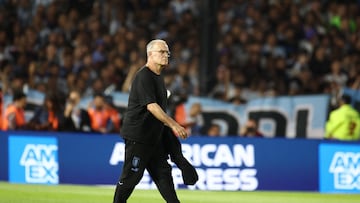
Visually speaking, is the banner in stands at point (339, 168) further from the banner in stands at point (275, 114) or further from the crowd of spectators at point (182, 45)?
the crowd of spectators at point (182, 45)

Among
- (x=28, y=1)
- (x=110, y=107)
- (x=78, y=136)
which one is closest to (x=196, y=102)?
(x=110, y=107)

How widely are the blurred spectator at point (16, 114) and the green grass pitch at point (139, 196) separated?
9.20 feet

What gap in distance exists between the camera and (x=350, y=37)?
82.4ft

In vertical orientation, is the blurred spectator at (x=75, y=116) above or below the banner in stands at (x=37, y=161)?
above

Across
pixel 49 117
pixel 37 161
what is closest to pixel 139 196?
pixel 37 161

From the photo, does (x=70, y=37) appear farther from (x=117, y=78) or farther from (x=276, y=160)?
(x=276, y=160)

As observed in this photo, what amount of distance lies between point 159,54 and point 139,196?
212 inches

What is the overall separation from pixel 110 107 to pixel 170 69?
86.2 inches

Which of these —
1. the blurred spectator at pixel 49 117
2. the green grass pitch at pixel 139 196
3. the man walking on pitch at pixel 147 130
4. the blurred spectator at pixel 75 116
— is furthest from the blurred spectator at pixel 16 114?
the man walking on pitch at pixel 147 130

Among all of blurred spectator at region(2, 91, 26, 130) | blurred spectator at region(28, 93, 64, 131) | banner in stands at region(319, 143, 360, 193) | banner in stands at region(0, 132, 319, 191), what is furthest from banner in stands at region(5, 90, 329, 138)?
banner in stands at region(319, 143, 360, 193)

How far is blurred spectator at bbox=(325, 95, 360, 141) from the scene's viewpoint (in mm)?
21016

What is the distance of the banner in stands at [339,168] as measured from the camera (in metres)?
18.9

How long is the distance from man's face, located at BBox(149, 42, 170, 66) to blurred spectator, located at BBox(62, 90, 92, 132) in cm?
937

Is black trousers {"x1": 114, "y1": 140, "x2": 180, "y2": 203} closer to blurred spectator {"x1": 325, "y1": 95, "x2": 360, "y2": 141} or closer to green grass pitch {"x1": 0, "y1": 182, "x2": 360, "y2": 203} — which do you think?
green grass pitch {"x1": 0, "y1": 182, "x2": 360, "y2": 203}
